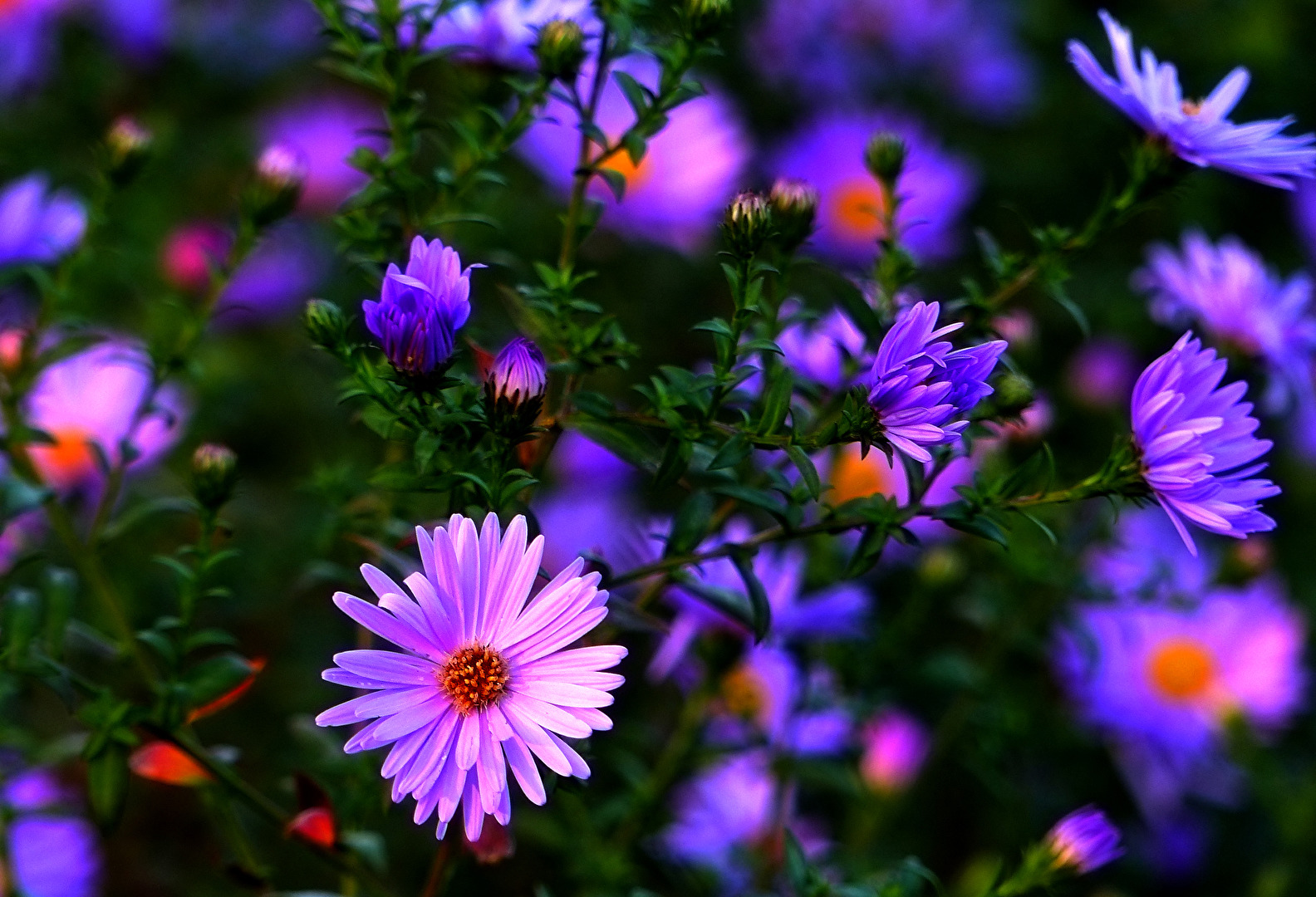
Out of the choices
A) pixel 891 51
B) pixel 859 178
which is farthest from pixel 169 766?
pixel 891 51

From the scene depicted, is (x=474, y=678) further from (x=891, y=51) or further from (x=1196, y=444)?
(x=891, y=51)

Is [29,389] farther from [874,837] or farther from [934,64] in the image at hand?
[934,64]

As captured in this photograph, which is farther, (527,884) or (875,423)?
(527,884)

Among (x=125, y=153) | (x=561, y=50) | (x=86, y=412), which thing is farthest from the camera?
(x=86, y=412)

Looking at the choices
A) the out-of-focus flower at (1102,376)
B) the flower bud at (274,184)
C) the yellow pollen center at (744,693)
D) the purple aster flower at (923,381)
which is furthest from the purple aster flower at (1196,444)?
the out-of-focus flower at (1102,376)

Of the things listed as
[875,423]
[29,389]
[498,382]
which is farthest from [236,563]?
[875,423]

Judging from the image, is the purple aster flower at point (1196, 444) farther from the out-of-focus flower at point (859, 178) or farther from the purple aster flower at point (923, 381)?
the out-of-focus flower at point (859, 178)
